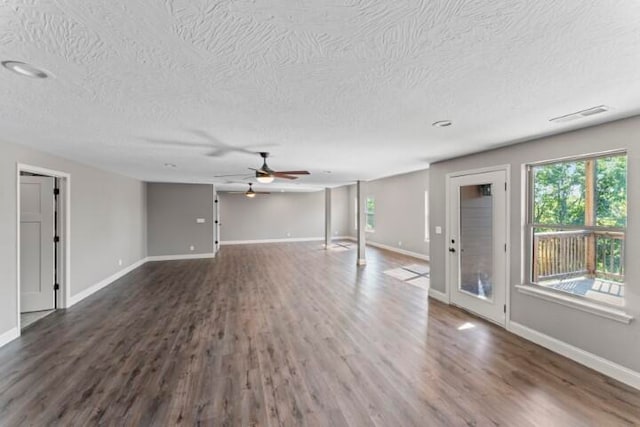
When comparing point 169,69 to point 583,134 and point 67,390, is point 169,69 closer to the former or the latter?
point 67,390

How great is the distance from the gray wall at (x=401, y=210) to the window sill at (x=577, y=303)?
4669mm

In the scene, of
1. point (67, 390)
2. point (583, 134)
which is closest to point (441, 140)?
point (583, 134)

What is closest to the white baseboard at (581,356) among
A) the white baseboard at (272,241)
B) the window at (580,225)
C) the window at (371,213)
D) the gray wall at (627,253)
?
the gray wall at (627,253)

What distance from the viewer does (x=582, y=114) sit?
2311 mm

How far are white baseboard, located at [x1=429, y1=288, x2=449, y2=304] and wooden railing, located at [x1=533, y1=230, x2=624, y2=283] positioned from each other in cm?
142

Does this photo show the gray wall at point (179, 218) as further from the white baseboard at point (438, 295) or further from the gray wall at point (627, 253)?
the gray wall at point (627, 253)

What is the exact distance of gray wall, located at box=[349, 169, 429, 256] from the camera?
8.30 m

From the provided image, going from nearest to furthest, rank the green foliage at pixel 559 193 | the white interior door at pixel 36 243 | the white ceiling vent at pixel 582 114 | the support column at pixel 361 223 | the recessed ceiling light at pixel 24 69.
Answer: the recessed ceiling light at pixel 24 69, the white ceiling vent at pixel 582 114, the green foliage at pixel 559 193, the white interior door at pixel 36 243, the support column at pixel 361 223

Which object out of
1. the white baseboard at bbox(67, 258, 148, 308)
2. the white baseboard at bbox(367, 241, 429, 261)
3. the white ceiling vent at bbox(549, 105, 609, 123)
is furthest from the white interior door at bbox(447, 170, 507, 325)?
the white baseboard at bbox(67, 258, 148, 308)

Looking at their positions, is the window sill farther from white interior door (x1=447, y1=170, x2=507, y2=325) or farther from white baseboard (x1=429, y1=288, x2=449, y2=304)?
white baseboard (x1=429, y1=288, x2=449, y2=304)

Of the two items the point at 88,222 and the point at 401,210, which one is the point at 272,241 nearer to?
the point at 401,210

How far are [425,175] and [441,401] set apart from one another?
22.6 feet

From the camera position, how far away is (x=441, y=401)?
2.19 m

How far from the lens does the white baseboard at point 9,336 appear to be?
305 centimetres
